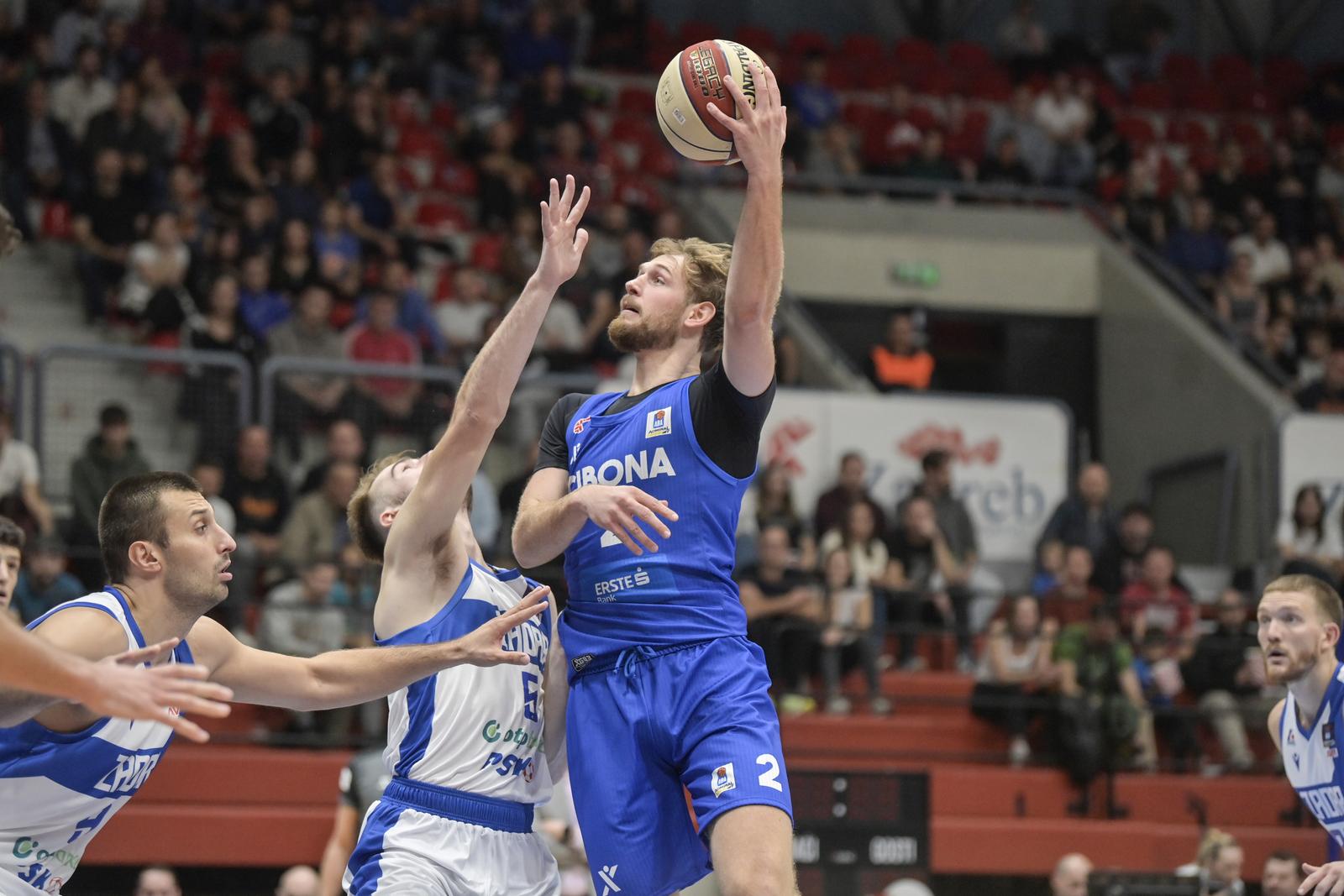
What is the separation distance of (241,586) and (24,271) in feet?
17.7

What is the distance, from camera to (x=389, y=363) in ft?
45.9

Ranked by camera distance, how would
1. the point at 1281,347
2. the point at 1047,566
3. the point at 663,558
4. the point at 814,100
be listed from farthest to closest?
1. the point at 814,100
2. the point at 1281,347
3. the point at 1047,566
4. the point at 663,558

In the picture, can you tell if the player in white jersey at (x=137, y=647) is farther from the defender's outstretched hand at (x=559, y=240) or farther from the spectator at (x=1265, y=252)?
the spectator at (x=1265, y=252)

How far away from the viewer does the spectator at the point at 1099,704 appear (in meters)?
12.8

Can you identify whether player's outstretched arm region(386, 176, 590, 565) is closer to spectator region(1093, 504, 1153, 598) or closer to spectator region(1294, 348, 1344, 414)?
spectator region(1093, 504, 1153, 598)

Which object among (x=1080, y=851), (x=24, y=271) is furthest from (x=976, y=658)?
(x=24, y=271)

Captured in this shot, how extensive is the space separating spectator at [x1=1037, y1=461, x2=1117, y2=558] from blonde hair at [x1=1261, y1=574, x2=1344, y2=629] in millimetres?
7805

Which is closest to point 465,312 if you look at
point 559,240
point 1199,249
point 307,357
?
point 307,357

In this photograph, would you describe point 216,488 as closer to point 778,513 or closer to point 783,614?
point 783,614

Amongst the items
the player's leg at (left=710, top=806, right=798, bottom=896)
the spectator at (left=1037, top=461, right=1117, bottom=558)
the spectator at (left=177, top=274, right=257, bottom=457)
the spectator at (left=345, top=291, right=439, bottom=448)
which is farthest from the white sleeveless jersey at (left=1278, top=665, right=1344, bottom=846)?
the spectator at (left=177, top=274, right=257, bottom=457)

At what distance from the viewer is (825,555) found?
44.1 feet

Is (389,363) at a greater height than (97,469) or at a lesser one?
greater

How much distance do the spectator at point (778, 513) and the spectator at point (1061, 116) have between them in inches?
346

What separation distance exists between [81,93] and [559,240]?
11.9m
